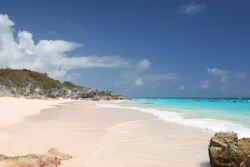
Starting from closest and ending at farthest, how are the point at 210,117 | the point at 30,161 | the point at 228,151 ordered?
the point at 30,161, the point at 228,151, the point at 210,117

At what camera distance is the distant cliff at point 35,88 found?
167 ft

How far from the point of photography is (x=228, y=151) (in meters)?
3.78

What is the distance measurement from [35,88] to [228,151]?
64.0 m

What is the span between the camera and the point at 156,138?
6840mm

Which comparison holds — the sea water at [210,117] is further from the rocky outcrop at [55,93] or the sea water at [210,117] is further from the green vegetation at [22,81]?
the green vegetation at [22,81]

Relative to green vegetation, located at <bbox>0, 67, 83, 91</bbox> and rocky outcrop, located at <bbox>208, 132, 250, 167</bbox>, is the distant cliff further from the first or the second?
rocky outcrop, located at <bbox>208, 132, 250, 167</bbox>

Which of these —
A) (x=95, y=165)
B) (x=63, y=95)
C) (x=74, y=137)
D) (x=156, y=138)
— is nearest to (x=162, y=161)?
(x=95, y=165)

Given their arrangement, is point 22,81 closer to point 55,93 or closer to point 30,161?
point 55,93

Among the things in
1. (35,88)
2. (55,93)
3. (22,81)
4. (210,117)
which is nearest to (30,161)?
(210,117)

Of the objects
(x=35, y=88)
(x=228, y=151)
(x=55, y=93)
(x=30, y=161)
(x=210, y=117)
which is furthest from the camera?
(x=55, y=93)

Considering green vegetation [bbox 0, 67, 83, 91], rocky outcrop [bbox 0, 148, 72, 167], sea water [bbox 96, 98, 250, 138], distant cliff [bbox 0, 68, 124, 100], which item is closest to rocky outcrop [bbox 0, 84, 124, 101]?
distant cliff [bbox 0, 68, 124, 100]

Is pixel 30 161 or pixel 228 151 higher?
pixel 228 151

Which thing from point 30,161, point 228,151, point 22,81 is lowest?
point 30,161

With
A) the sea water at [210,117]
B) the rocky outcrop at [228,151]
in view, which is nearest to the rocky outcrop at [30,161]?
the rocky outcrop at [228,151]
